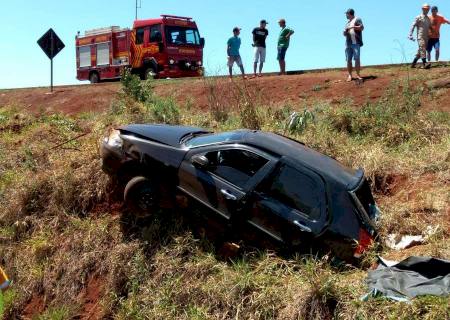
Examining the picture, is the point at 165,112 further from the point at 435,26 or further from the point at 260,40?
the point at 435,26

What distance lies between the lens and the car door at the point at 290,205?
19.5ft

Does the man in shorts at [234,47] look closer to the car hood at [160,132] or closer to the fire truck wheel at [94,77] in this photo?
the car hood at [160,132]

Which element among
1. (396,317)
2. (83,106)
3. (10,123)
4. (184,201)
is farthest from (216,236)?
(83,106)

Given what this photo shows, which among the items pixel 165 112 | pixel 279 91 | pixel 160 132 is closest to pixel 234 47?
pixel 279 91

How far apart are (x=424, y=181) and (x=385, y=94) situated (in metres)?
3.70

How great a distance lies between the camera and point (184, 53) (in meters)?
23.6

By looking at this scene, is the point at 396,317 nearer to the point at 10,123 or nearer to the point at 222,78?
the point at 222,78

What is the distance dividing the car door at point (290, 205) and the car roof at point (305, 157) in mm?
135

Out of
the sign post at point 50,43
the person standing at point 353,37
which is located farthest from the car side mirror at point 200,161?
the sign post at point 50,43

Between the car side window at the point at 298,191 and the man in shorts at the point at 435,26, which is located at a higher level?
the man in shorts at the point at 435,26

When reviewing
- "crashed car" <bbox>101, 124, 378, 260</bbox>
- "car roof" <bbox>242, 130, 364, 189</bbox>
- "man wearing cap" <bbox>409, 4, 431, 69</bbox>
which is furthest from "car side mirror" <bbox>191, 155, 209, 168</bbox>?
"man wearing cap" <bbox>409, 4, 431, 69</bbox>

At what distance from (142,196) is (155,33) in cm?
1776

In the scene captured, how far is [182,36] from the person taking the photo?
23.8 metres

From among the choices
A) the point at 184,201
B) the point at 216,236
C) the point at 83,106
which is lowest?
the point at 216,236
